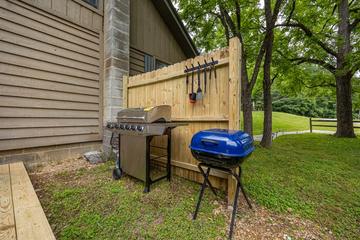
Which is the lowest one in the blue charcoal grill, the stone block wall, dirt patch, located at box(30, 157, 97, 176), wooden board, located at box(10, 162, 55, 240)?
dirt patch, located at box(30, 157, 97, 176)

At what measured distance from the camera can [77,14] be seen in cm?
360

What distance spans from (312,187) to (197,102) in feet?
7.51

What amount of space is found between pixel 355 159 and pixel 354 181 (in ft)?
6.17

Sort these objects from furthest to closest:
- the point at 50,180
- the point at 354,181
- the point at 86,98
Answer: the point at 86,98
the point at 354,181
the point at 50,180

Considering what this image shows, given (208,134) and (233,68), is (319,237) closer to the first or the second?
(208,134)

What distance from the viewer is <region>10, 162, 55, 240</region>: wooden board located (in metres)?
1.25

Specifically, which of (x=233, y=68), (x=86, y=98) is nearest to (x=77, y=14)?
(x=86, y=98)

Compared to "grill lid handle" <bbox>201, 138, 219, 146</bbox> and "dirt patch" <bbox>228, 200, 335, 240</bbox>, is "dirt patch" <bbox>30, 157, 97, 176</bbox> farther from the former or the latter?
"dirt patch" <bbox>228, 200, 335, 240</bbox>

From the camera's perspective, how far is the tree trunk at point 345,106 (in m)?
6.98

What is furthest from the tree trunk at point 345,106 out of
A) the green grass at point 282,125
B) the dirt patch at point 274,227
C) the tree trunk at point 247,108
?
the dirt patch at point 274,227

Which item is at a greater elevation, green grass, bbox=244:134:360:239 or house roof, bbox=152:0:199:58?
house roof, bbox=152:0:199:58

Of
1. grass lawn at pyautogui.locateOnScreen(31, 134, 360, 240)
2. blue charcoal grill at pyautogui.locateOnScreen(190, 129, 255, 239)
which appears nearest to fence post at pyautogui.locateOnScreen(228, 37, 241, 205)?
grass lawn at pyautogui.locateOnScreen(31, 134, 360, 240)

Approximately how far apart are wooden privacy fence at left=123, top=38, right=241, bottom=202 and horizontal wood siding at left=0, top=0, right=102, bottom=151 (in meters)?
1.25

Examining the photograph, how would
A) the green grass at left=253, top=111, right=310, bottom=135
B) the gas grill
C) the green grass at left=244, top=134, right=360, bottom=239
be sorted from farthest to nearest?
the green grass at left=253, top=111, right=310, bottom=135 → the gas grill → the green grass at left=244, top=134, right=360, bottom=239
